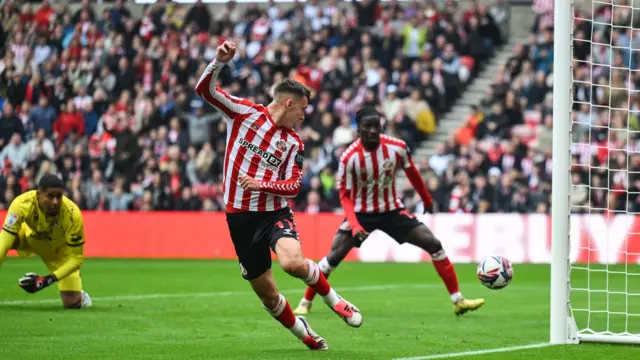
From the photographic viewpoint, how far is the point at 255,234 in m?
8.42

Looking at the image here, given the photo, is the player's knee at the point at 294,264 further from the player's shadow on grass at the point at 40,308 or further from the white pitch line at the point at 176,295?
the white pitch line at the point at 176,295

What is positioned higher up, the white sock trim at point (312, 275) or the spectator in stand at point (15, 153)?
the white sock trim at point (312, 275)

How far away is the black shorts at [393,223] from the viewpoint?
40.3ft

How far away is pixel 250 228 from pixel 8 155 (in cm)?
1797

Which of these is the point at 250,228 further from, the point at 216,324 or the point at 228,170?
the point at 216,324

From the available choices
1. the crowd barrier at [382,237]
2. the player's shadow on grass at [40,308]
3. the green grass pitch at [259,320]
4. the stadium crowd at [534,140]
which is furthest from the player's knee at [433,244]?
the stadium crowd at [534,140]

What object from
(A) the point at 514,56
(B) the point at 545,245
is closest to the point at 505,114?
(A) the point at 514,56

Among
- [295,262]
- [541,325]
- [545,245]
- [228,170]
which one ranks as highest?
[228,170]

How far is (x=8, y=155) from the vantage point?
989 inches

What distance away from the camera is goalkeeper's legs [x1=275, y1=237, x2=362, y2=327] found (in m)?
8.11

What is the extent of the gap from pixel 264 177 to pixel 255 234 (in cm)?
45

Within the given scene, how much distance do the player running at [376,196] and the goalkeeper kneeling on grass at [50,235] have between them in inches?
101

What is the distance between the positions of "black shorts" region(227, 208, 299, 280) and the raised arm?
800mm

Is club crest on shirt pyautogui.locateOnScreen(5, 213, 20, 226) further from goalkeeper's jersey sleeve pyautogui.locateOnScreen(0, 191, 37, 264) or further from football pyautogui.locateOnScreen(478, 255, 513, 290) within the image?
football pyautogui.locateOnScreen(478, 255, 513, 290)
